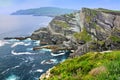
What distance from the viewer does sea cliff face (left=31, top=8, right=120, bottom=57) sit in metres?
142

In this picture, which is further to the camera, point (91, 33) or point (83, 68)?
point (91, 33)

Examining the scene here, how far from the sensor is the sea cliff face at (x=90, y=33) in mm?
142375

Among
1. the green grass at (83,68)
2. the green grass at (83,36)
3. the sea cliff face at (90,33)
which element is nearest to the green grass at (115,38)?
the sea cliff face at (90,33)

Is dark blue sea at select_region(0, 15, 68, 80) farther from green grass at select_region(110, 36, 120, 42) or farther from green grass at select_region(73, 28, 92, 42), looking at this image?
green grass at select_region(110, 36, 120, 42)

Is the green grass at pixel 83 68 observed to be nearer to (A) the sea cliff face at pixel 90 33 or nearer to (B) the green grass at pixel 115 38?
(A) the sea cliff face at pixel 90 33

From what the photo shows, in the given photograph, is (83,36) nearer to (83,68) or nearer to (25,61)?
(25,61)

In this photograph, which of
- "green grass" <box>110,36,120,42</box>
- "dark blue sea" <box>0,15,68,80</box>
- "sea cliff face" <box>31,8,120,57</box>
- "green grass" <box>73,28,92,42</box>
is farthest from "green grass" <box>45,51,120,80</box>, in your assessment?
"green grass" <box>73,28,92,42</box>

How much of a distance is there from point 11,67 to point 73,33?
71408 mm

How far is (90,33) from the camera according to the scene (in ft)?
567

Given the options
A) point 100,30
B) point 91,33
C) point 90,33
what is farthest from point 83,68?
point 90,33

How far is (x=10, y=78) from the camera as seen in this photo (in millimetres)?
107125

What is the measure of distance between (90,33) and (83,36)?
472 centimetres

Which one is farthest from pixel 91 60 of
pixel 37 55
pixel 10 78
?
pixel 37 55

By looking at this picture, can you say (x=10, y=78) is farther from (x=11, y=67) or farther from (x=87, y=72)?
(x=87, y=72)
